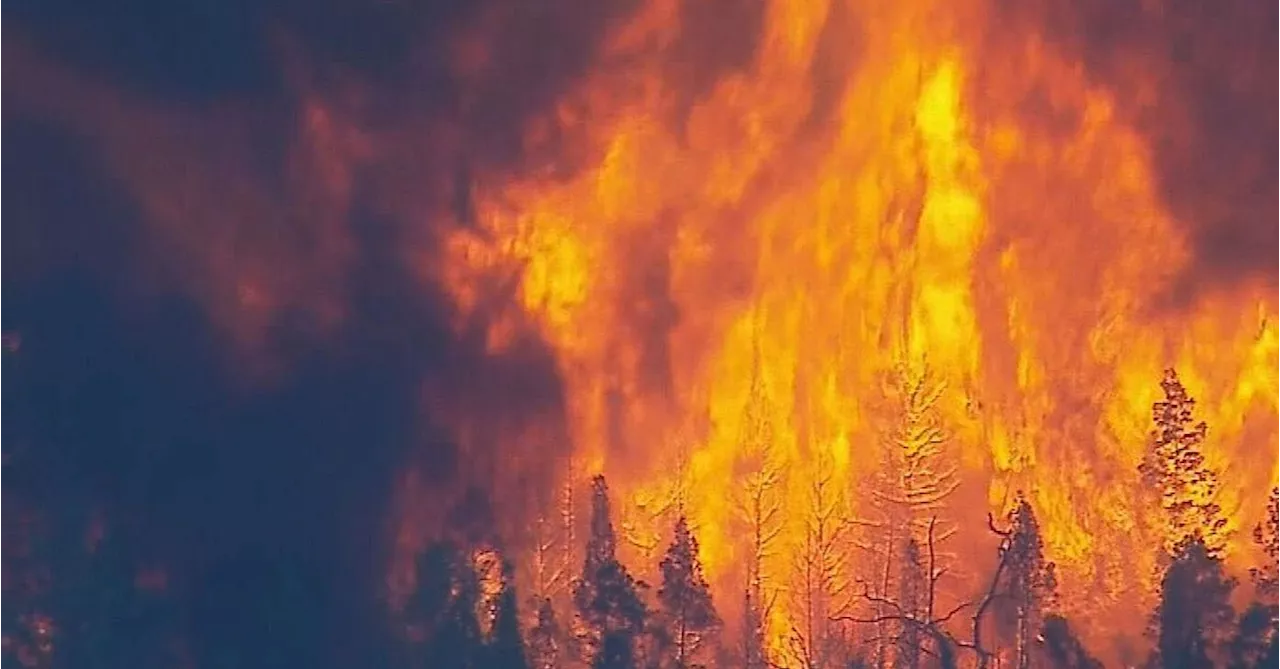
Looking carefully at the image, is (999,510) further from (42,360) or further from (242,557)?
(42,360)

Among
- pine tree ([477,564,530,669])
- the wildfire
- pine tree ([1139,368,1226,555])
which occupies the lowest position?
pine tree ([477,564,530,669])

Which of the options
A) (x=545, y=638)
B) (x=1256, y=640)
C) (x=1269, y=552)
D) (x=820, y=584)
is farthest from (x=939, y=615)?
(x=545, y=638)

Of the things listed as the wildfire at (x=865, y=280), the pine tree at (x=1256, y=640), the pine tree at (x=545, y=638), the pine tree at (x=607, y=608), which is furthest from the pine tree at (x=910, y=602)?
the pine tree at (x=545, y=638)

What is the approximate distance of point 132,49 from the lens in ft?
26.2

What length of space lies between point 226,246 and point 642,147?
7.00 feet

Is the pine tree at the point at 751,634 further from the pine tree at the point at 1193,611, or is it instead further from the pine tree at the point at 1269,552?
the pine tree at the point at 1269,552

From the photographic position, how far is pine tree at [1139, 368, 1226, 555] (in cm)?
732

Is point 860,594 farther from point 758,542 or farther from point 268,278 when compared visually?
point 268,278

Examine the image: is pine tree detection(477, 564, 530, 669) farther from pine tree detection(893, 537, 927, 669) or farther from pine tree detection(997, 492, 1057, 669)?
pine tree detection(997, 492, 1057, 669)

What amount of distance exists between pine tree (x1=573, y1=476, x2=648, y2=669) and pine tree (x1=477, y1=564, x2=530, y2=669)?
0.96 ft

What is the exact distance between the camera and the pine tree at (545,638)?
779 centimetres

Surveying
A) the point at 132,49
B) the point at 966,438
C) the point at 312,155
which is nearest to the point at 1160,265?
the point at 966,438

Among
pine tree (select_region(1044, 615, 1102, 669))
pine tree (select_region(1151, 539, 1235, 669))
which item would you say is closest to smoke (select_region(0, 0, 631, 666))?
pine tree (select_region(1044, 615, 1102, 669))

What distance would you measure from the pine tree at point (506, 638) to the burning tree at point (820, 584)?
1.32 meters
